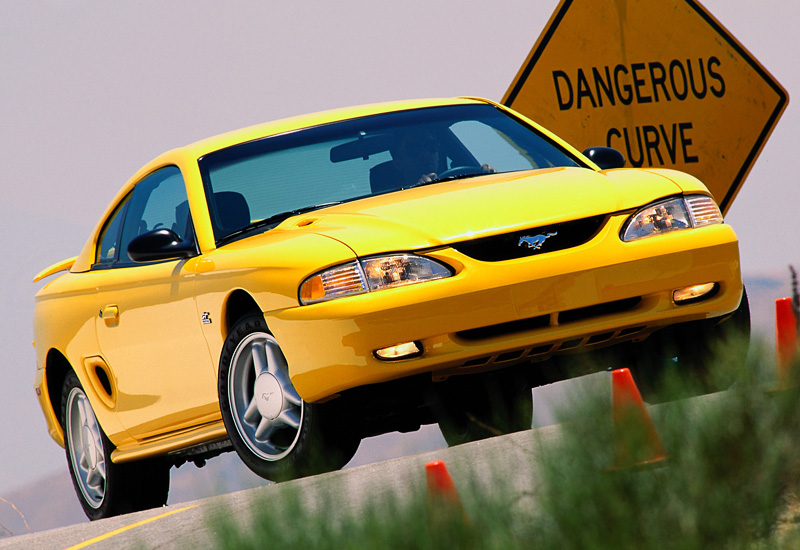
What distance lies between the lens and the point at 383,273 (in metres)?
5.72

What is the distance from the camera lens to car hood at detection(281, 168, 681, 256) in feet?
19.0

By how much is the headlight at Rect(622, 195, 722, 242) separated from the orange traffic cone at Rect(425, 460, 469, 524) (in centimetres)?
217

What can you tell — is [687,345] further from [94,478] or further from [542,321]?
[94,478]

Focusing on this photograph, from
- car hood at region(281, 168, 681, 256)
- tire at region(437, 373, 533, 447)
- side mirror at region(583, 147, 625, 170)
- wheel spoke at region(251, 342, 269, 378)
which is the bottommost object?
tire at region(437, 373, 533, 447)

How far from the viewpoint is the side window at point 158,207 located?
7.31m

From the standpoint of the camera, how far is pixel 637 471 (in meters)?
4.15

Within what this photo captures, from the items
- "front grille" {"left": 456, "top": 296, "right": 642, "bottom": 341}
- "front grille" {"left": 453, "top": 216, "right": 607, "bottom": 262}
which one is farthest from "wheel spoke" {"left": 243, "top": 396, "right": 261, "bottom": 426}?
"front grille" {"left": 453, "top": 216, "right": 607, "bottom": 262}

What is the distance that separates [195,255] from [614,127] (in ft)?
16.4

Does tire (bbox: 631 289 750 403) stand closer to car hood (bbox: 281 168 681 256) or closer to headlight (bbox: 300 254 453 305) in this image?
car hood (bbox: 281 168 681 256)

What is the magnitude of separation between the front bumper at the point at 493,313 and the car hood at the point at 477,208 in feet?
0.40

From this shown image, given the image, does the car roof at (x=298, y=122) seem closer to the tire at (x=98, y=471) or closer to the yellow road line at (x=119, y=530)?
the tire at (x=98, y=471)

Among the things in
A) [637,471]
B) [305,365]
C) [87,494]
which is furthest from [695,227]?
[87,494]

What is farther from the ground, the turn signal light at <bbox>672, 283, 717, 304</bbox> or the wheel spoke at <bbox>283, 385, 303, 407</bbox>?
the turn signal light at <bbox>672, 283, 717, 304</bbox>

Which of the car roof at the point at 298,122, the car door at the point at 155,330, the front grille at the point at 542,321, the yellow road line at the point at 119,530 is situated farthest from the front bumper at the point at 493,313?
the car roof at the point at 298,122
